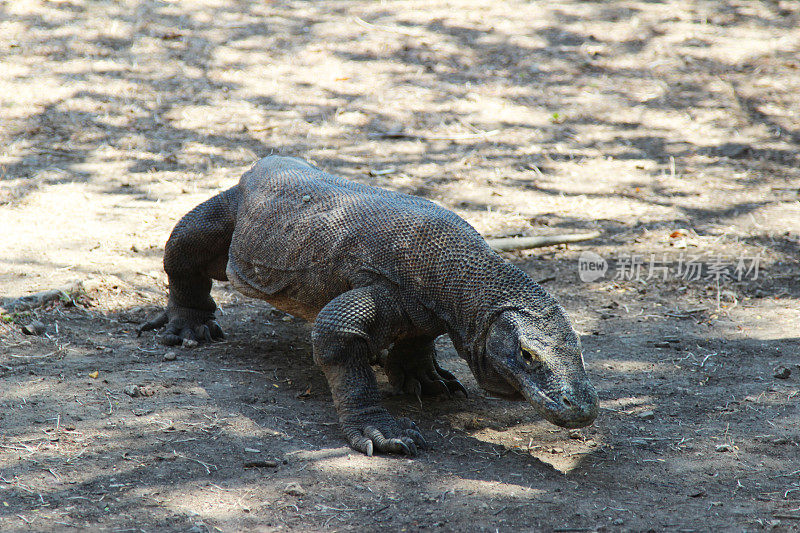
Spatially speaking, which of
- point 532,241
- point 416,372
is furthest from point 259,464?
point 532,241

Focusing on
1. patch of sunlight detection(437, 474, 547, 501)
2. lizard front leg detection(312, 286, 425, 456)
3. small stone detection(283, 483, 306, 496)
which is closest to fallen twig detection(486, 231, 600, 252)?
lizard front leg detection(312, 286, 425, 456)

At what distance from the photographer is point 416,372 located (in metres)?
4.27

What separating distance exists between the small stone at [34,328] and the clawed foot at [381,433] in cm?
212

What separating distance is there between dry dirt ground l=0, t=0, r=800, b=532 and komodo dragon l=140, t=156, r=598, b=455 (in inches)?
11.0

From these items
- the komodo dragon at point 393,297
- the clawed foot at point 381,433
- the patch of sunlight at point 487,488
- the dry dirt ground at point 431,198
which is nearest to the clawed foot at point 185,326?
the dry dirt ground at point 431,198

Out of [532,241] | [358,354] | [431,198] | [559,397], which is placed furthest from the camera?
[431,198]

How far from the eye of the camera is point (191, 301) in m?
4.98

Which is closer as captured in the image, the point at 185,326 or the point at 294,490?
the point at 294,490

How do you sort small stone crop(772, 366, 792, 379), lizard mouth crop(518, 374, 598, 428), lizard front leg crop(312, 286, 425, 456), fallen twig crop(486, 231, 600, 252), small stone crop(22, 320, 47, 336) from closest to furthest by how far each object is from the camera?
lizard mouth crop(518, 374, 598, 428)
lizard front leg crop(312, 286, 425, 456)
small stone crop(772, 366, 792, 379)
small stone crop(22, 320, 47, 336)
fallen twig crop(486, 231, 600, 252)

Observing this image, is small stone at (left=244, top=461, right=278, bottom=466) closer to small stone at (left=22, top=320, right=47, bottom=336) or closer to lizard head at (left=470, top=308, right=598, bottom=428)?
lizard head at (left=470, top=308, right=598, bottom=428)

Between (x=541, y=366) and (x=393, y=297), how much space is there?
0.84m

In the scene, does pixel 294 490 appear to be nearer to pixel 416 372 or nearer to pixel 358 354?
pixel 358 354

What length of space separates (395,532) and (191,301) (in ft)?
8.65

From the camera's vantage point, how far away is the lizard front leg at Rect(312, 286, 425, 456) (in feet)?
11.9
